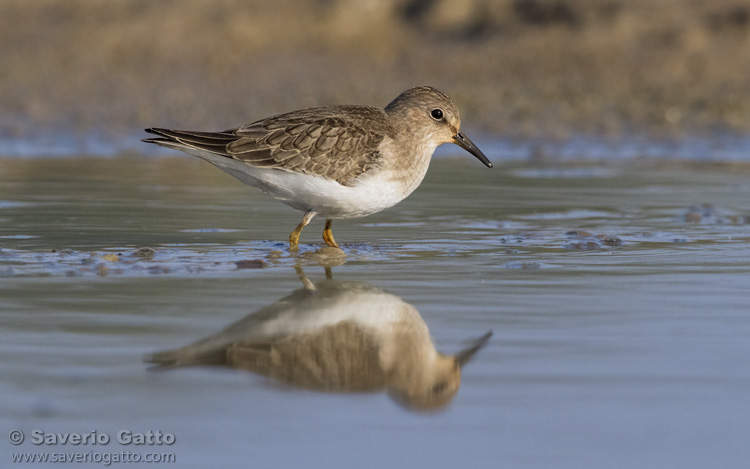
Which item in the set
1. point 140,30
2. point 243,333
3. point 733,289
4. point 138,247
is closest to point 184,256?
point 138,247

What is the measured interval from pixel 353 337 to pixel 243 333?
51 cm

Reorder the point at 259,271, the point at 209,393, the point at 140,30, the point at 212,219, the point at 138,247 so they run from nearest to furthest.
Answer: the point at 209,393 → the point at 259,271 → the point at 138,247 → the point at 212,219 → the point at 140,30

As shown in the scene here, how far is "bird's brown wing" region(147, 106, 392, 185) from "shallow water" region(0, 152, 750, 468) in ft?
2.07

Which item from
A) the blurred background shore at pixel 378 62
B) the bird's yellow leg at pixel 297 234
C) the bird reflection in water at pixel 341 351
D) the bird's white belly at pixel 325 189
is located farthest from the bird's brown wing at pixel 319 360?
the blurred background shore at pixel 378 62

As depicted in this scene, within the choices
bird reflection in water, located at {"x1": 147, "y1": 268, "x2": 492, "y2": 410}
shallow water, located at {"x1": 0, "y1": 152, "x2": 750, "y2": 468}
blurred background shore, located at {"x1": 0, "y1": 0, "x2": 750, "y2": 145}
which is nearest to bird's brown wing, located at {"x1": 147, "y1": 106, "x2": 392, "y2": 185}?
shallow water, located at {"x1": 0, "y1": 152, "x2": 750, "y2": 468}

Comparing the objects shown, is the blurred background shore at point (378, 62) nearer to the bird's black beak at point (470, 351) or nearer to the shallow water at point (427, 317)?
the shallow water at point (427, 317)

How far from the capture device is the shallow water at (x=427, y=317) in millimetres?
3977

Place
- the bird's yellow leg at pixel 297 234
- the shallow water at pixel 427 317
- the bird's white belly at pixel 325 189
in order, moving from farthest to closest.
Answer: the bird's yellow leg at pixel 297 234
the bird's white belly at pixel 325 189
the shallow water at pixel 427 317

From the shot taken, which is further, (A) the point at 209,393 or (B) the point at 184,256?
(B) the point at 184,256

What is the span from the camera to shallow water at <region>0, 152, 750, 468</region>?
398cm

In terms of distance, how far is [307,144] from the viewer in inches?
327

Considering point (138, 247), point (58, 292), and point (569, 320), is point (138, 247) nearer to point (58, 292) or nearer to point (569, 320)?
point (58, 292)

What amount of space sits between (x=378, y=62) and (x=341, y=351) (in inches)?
590

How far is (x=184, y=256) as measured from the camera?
7.79 metres
